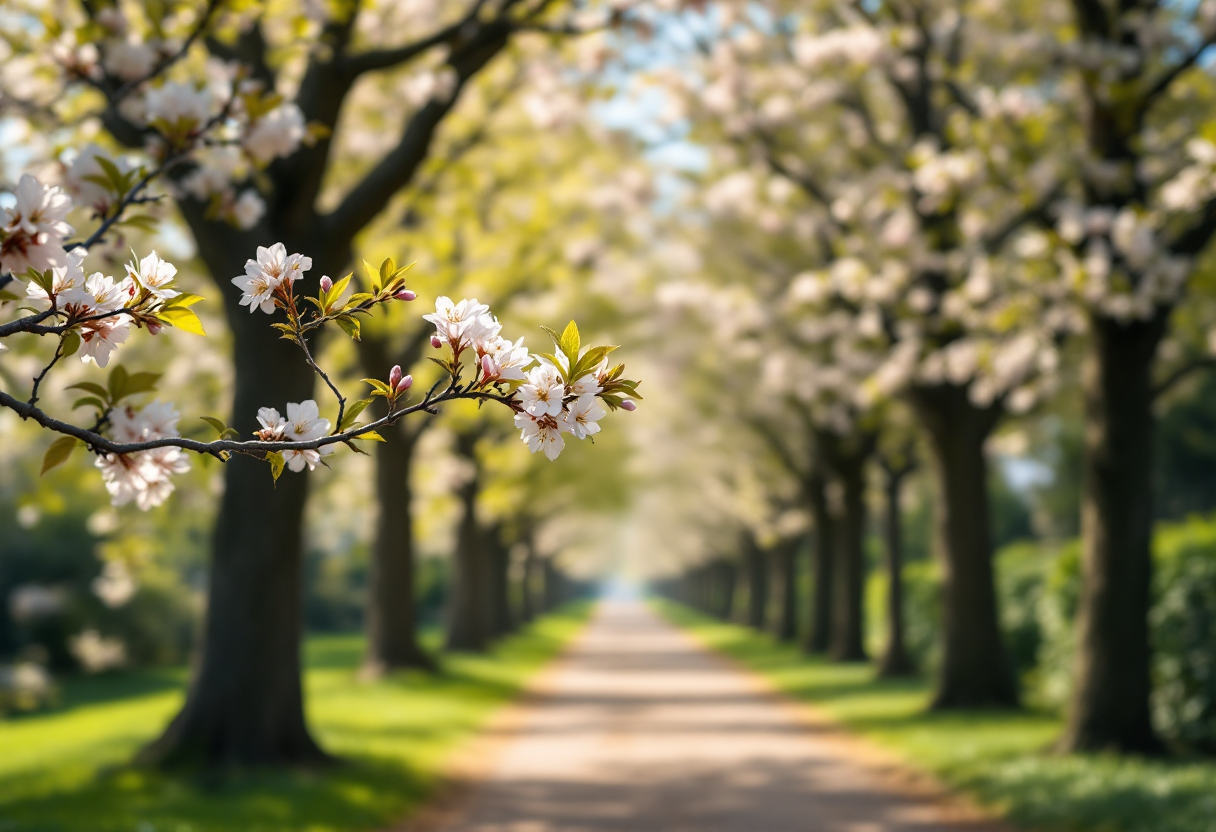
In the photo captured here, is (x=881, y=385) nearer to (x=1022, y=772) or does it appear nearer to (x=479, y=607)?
(x=1022, y=772)

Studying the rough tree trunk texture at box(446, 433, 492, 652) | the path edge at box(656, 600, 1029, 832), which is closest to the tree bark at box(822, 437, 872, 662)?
the path edge at box(656, 600, 1029, 832)

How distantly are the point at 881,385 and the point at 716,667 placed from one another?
12997mm

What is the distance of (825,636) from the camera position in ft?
81.6

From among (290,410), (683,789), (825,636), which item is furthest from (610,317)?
(290,410)

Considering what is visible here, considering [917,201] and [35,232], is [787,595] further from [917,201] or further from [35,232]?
[35,232]

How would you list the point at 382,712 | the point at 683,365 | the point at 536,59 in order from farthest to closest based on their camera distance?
1. the point at 683,365
2. the point at 382,712
3. the point at 536,59

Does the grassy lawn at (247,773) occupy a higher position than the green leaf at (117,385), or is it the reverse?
the green leaf at (117,385)

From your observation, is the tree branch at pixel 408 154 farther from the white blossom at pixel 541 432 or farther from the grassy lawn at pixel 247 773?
the white blossom at pixel 541 432

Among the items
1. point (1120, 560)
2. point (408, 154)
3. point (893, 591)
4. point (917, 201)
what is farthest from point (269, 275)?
point (893, 591)

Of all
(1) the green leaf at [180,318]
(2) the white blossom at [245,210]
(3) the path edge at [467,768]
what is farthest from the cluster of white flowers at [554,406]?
(3) the path edge at [467,768]

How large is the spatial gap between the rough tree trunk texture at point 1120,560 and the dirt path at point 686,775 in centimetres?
170

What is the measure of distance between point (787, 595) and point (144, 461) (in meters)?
28.8

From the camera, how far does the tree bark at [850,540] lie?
21.3 meters

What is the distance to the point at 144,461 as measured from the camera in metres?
3.03
